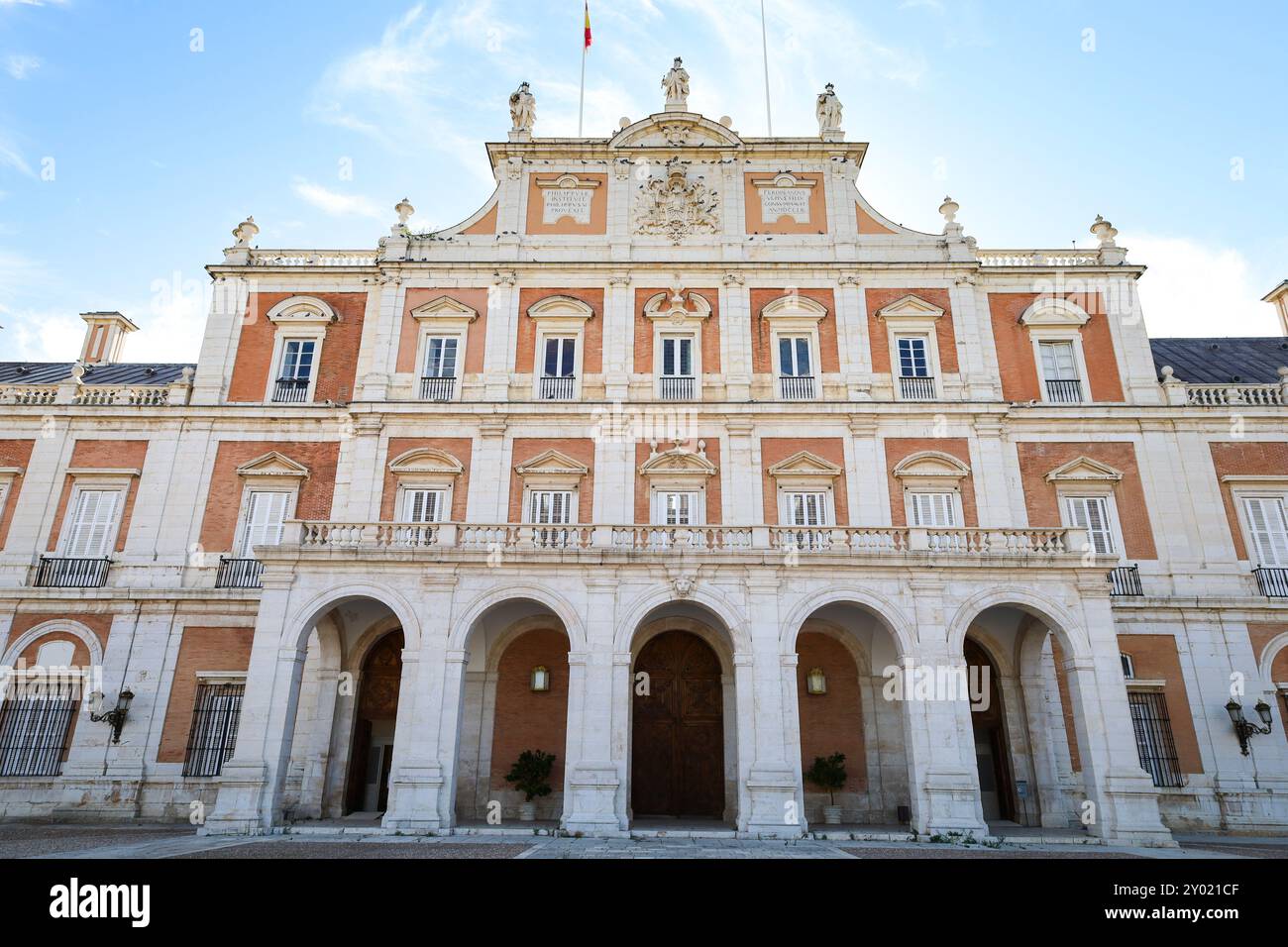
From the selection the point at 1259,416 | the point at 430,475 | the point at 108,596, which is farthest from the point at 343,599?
the point at 1259,416

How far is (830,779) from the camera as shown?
19672 mm

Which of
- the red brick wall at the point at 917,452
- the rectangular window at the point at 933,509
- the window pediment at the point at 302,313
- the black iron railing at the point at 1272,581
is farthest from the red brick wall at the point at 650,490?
the black iron railing at the point at 1272,581

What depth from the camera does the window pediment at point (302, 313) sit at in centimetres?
2489

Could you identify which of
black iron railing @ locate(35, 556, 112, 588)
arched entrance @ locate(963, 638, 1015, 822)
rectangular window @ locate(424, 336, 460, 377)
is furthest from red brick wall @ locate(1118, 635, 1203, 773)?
black iron railing @ locate(35, 556, 112, 588)

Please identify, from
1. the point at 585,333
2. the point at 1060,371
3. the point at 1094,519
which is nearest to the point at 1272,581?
the point at 1094,519

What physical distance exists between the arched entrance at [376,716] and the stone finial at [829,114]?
20.6 m

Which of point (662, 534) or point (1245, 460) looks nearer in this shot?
point (662, 534)

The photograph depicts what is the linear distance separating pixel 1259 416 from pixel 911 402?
10188 mm

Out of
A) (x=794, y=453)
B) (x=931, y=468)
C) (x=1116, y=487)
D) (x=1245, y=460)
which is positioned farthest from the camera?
(x=1245, y=460)

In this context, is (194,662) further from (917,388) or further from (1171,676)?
(1171,676)

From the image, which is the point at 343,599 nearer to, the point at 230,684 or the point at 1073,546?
the point at 230,684

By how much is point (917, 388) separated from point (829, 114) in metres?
10.2

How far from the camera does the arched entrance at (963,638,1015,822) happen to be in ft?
67.0
